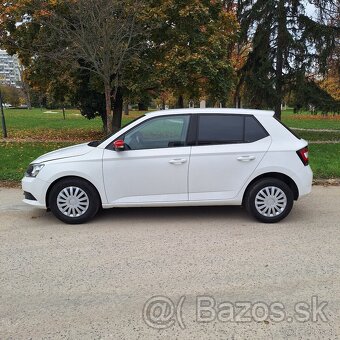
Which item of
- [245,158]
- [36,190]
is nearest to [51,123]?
[36,190]

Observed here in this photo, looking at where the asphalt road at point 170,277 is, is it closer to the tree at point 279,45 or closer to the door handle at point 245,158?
the door handle at point 245,158

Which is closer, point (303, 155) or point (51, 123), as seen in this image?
point (303, 155)

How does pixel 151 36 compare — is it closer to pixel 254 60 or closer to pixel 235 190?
pixel 254 60

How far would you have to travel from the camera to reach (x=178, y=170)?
538 cm

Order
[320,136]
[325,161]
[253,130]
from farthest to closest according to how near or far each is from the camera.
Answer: [320,136], [325,161], [253,130]

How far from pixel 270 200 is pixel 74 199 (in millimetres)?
2807

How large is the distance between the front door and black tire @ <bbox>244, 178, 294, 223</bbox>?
99cm

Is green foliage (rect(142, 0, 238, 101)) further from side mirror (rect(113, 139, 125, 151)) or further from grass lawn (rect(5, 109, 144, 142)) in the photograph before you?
side mirror (rect(113, 139, 125, 151))

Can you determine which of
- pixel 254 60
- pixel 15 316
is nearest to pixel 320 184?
pixel 15 316

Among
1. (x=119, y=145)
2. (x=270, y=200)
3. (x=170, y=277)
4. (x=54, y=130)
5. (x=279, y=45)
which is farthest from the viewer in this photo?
(x=54, y=130)

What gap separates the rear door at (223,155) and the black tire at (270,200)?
0.24 metres

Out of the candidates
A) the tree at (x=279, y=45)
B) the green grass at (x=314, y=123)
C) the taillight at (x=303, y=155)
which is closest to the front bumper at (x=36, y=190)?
the taillight at (x=303, y=155)

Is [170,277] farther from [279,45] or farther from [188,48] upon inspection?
[279,45]

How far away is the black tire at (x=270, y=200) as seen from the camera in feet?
17.9
